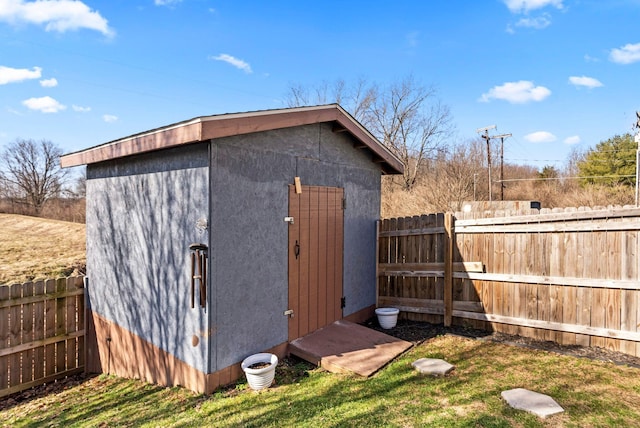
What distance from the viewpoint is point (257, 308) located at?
4.34 m

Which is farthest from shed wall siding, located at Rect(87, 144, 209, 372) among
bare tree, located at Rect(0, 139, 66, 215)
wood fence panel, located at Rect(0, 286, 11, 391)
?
bare tree, located at Rect(0, 139, 66, 215)

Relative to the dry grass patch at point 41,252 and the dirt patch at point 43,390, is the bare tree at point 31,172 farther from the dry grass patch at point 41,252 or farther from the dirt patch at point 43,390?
the dirt patch at point 43,390

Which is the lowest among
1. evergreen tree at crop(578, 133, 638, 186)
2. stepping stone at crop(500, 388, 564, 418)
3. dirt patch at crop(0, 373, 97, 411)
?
dirt patch at crop(0, 373, 97, 411)

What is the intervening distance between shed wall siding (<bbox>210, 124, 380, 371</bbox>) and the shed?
16mm

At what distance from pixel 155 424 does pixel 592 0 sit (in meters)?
11.1

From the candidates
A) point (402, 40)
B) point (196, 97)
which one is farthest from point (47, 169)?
point (402, 40)

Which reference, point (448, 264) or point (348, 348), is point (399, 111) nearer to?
point (448, 264)

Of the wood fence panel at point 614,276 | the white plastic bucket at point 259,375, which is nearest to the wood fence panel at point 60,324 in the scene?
the white plastic bucket at point 259,375

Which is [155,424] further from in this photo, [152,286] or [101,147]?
[101,147]

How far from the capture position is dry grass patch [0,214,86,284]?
30.7 ft

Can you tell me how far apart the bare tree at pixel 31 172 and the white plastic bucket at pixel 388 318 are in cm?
3615

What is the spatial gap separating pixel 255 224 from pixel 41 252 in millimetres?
11852

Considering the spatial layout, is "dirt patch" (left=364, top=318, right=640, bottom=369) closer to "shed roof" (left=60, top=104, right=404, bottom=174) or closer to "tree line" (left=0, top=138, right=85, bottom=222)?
"shed roof" (left=60, top=104, right=404, bottom=174)

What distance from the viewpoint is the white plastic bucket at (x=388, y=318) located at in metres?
5.77
